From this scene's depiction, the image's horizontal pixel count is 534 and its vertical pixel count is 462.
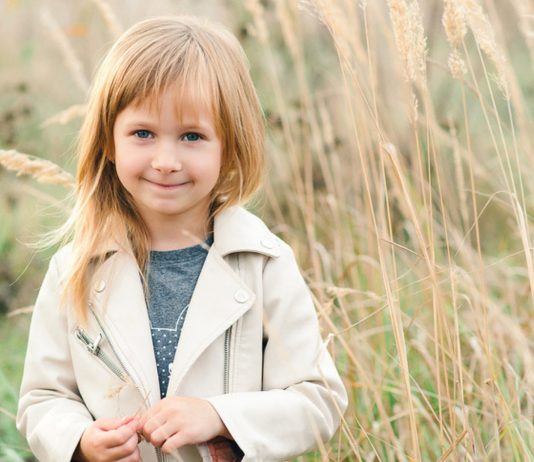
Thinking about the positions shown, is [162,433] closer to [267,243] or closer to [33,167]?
[267,243]

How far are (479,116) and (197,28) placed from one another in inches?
131

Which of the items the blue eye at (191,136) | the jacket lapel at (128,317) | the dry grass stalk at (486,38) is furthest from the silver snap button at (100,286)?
the dry grass stalk at (486,38)

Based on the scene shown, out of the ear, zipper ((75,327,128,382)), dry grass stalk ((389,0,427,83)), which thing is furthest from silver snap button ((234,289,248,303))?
dry grass stalk ((389,0,427,83))

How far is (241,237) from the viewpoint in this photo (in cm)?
204

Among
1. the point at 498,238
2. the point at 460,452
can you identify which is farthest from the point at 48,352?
the point at 498,238

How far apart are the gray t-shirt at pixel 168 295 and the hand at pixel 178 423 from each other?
0.50 feet

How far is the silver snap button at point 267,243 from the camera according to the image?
2.04m

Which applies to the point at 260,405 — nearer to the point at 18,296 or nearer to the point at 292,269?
the point at 292,269

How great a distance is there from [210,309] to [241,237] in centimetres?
16

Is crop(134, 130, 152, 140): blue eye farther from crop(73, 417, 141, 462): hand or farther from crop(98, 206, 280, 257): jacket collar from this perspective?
crop(73, 417, 141, 462): hand

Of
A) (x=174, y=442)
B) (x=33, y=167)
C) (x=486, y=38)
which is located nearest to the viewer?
(x=174, y=442)

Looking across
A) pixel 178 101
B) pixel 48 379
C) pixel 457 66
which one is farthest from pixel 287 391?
pixel 457 66

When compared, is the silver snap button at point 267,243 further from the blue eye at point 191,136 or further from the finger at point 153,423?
the finger at point 153,423

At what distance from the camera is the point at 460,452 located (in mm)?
2373
